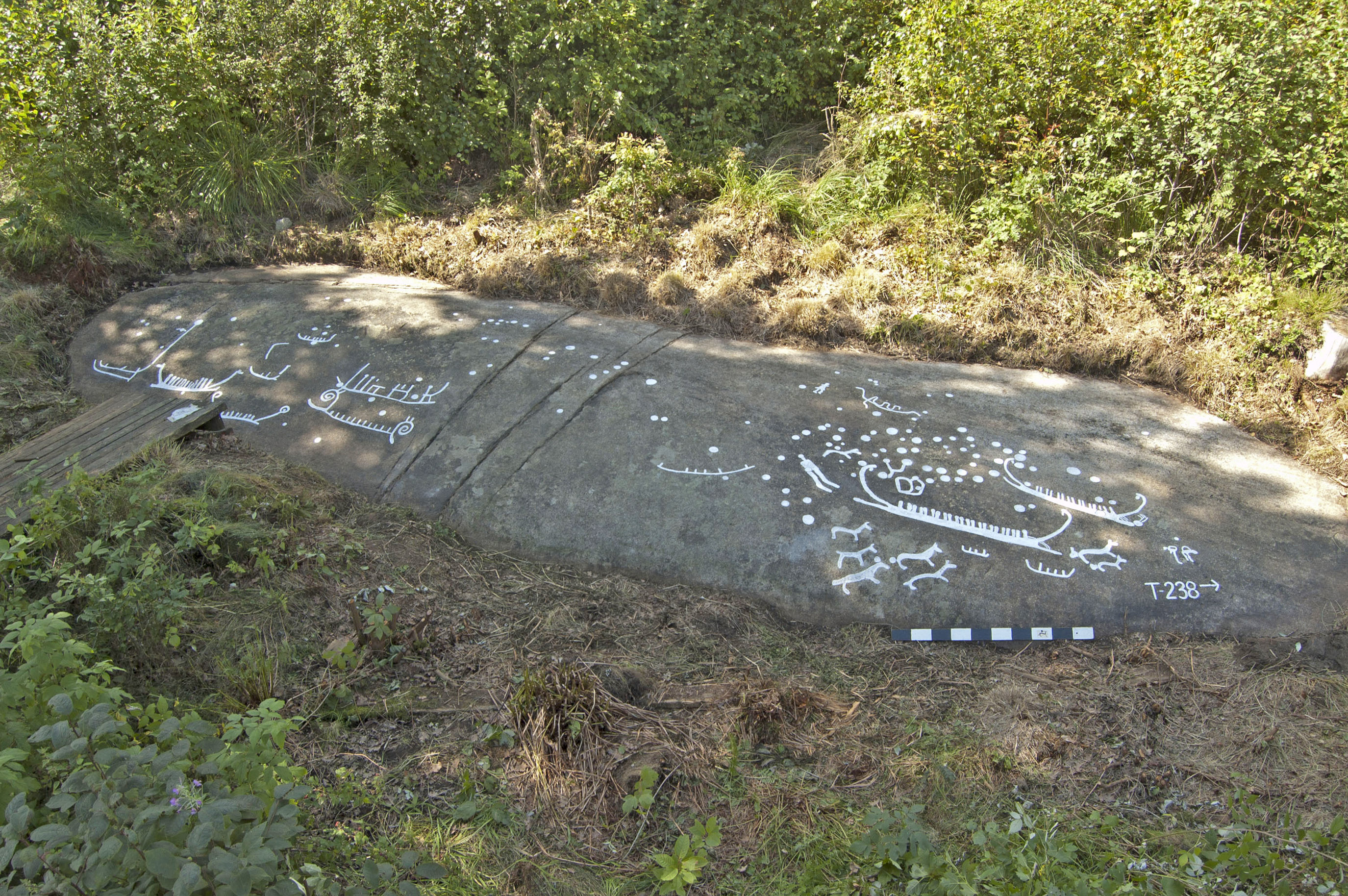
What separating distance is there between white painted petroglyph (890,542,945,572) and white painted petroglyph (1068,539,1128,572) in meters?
0.60

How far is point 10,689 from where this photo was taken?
209 cm

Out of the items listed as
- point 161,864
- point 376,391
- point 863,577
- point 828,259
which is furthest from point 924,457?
point 161,864

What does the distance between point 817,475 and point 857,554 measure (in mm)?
553

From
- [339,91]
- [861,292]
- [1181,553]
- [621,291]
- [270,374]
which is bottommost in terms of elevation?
[270,374]

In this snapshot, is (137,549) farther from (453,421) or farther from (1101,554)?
(1101,554)

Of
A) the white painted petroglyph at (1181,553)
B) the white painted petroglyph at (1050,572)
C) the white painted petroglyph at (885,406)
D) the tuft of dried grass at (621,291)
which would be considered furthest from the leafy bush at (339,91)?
the white painted petroglyph at (1181,553)

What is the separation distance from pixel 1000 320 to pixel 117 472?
203 inches

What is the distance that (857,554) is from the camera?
3756mm

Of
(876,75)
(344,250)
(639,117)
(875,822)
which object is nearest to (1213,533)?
(875,822)

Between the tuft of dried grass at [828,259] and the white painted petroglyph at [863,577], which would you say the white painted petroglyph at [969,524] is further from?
the tuft of dried grass at [828,259]

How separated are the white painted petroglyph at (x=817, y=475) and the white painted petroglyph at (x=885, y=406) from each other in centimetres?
67

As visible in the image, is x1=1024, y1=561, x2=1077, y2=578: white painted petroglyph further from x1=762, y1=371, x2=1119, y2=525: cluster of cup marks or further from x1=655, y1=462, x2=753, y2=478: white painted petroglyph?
x1=655, y1=462, x2=753, y2=478: white painted petroglyph

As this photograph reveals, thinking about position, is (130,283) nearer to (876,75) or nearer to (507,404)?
(507,404)

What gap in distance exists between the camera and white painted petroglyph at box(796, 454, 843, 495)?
4.09 meters
